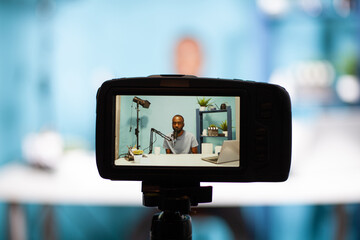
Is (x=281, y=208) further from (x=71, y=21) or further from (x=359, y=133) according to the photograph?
(x=71, y=21)

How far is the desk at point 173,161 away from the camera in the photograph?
60 cm

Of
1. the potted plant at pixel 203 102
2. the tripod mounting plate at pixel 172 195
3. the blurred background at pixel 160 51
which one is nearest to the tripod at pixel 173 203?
the tripod mounting plate at pixel 172 195

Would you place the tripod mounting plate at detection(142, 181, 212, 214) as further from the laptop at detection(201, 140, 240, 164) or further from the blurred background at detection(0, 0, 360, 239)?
the blurred background at detection(0, 0, 360, 239)

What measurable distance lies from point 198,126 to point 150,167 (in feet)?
0.33

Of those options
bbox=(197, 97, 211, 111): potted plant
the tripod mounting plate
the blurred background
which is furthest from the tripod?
the blurred background

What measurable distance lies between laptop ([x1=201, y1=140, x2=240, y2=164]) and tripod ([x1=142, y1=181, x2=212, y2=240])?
49mm

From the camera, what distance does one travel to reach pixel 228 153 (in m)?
0.62

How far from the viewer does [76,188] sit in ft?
5.27

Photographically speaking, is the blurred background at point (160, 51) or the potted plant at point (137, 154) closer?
the potted plant at point (137, 154)

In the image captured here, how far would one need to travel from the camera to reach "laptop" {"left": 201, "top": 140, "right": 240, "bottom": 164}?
24.1 inches

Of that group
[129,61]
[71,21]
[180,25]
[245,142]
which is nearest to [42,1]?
[71,21]

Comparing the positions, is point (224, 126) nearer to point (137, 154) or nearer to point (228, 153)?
point (228, 153)

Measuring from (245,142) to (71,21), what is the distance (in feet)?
6.56

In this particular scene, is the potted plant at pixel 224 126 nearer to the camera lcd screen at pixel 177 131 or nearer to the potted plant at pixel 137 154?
the camera lcd screen at pixel 177 131
